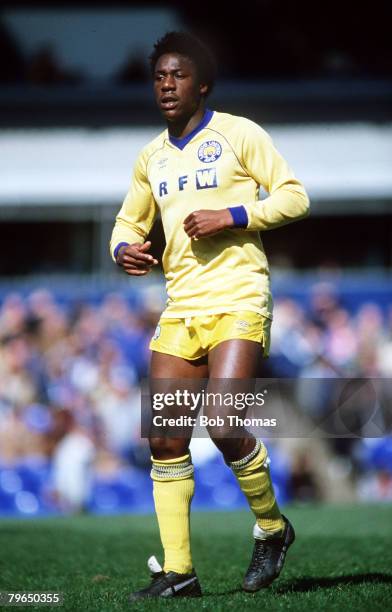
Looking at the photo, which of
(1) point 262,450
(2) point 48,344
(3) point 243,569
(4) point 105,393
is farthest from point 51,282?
(1) point 262,450

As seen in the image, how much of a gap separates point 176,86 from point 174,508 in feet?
6.91

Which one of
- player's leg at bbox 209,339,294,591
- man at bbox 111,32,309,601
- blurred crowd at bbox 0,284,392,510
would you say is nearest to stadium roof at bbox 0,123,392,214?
blurred crowd at bbox 0,284,392,510

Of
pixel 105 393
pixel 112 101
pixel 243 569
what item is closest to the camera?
pixel 243 569

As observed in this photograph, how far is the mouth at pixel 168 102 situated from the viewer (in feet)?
18.0

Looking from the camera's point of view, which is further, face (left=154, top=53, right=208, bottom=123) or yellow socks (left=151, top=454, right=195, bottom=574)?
face (left=154, top=53, right=208, bottom=123)

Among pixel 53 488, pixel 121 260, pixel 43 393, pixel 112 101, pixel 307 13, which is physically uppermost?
pixel 307 13

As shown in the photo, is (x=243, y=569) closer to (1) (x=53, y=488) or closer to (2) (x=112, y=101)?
(1) (x=53, y=488)

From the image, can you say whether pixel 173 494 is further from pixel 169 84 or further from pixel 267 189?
pixel 169 84

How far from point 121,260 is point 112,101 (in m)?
13.4

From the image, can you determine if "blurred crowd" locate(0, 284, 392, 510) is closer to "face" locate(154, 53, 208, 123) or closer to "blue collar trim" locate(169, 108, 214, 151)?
"blue collar trim" locate(169, 108, 214, 151)

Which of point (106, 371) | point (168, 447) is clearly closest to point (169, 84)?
point (168, 447)

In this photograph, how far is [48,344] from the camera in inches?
609

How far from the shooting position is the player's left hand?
5.27m

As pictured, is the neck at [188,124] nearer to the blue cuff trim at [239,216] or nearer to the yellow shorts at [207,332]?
the blue cuff trim at [239,216]
